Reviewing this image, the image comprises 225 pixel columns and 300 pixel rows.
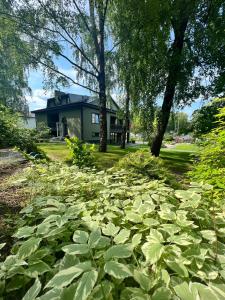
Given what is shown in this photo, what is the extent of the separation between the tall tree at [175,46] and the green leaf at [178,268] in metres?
8.91

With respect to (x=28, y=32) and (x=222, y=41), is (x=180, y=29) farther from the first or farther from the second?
(x=28, y=32)

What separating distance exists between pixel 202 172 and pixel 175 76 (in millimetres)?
7290

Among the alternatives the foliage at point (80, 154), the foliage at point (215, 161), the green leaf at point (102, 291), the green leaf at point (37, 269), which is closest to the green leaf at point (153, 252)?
the green leaf at point (102, 291)

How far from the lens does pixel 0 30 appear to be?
10.3 m

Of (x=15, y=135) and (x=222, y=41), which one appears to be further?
(x=15, y=135)

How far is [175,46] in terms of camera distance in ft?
31.8

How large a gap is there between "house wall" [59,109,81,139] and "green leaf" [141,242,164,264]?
2610 centimetres

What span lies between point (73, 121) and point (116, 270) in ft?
88.9

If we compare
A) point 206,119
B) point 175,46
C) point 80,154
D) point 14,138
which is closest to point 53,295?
point 80,154

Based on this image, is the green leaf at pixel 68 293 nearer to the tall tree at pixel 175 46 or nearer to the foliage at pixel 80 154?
the foliage at pixel 80 154

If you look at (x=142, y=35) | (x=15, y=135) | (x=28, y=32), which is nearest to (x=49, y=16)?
(x=28, y=32)

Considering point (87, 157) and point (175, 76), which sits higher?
point (175, 76)

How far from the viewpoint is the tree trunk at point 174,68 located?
886 cm

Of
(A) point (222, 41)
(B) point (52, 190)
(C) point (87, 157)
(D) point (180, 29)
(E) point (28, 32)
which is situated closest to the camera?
(B) point (52, 190)
